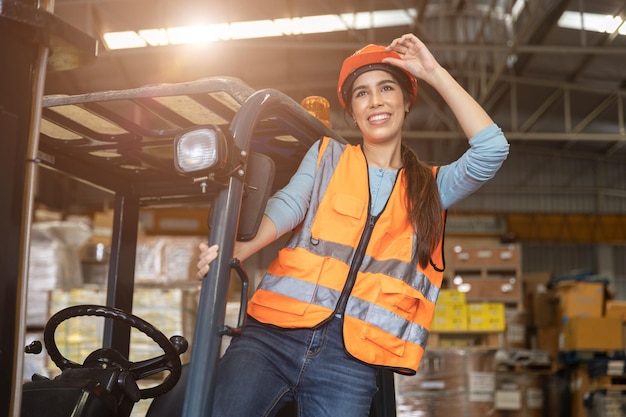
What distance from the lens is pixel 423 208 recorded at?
231 cm

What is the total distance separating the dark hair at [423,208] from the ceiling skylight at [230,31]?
912 cm

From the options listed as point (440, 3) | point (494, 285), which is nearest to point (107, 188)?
point (494, 285)

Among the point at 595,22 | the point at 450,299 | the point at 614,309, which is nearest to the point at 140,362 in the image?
the point at 450,299

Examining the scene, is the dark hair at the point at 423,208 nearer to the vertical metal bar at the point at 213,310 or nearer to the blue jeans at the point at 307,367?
the blue jeans at the point at 307,367

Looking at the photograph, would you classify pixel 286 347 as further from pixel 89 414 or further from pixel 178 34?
pixel 178 34

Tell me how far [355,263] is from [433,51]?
37.3 ft

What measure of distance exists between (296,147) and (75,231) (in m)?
5.97

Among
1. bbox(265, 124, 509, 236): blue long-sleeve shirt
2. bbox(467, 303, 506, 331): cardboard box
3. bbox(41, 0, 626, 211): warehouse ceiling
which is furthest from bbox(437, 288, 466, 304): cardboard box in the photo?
bbox(265, 124, 509, 236): blue long-sleeve shirt

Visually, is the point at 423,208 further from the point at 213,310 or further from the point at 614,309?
the point at 614,309

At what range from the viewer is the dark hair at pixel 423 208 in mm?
2294

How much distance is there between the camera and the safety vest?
2.15 m

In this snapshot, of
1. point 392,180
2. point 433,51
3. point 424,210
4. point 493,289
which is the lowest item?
point 493,289

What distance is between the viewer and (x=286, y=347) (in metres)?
2.14

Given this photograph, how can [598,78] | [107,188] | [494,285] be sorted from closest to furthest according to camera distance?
[107,188], [494,285], [598,78]
